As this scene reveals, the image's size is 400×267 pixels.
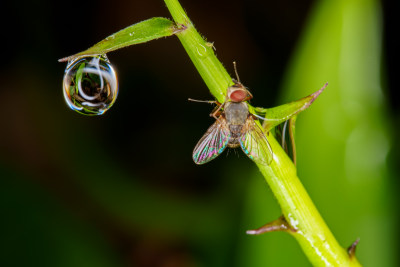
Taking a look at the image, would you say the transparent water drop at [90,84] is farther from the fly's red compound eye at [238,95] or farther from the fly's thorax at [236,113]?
the fly's thorax at [236,113]

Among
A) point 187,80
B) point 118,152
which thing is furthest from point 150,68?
point 118,152

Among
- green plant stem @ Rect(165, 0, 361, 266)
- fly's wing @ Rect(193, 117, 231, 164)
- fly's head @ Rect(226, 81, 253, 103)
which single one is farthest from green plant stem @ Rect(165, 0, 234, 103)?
fly's wing @ Rect(193, 117, 231, 164)

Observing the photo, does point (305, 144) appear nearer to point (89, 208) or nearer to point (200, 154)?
point (200, 154)

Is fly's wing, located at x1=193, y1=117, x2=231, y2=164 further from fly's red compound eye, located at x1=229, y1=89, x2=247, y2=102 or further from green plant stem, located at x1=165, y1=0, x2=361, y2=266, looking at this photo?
green plant stem, located at x1=165, y1=0, x2=361, y2=266

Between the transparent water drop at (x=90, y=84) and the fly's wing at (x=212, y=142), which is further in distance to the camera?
the fly's wing at (x=212, y=142)

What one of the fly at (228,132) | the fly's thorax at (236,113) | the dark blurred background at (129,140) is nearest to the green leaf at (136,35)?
the fly at (228,132)

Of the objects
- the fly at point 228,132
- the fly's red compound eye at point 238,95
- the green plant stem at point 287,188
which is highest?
the fly at point 228,132
